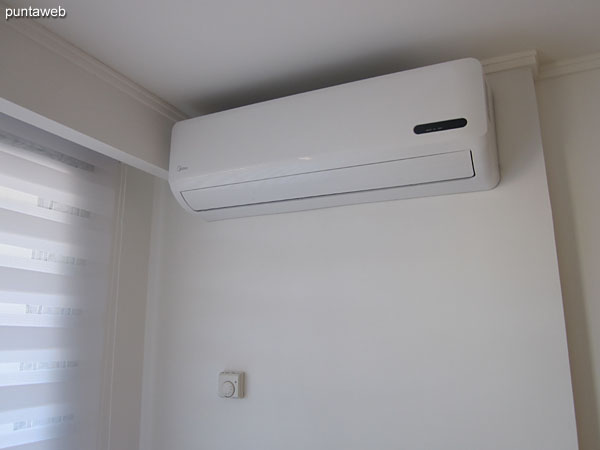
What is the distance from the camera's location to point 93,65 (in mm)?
1445

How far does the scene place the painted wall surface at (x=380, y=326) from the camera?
→ 134cm

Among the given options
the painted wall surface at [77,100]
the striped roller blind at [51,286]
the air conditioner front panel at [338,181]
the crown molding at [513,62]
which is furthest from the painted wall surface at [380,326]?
the painted wall surface at [77,100]

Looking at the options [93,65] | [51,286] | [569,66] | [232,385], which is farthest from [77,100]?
[569,66]

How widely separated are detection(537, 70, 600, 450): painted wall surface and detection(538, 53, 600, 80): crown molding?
0.05ft

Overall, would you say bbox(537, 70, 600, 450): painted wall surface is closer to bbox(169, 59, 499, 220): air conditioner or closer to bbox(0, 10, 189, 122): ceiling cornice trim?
bbox(169, 59, 499, 220): air conditioner

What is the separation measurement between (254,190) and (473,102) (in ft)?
2.34

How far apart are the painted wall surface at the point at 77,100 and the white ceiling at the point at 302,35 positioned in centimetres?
8

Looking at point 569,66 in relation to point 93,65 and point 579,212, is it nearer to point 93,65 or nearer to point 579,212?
point 579,212

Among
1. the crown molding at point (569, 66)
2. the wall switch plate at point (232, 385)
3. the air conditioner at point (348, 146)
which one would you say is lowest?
the wall switch plate at point (232, 385)

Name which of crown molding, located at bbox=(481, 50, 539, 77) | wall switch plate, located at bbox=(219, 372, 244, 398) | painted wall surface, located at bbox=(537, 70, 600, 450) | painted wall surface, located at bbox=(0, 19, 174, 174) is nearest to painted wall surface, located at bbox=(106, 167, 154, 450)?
painted wall surface, located at bbox=(0, 19, 174, 174)

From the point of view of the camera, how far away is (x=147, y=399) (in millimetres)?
1838

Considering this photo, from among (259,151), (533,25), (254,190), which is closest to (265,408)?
(254,190)

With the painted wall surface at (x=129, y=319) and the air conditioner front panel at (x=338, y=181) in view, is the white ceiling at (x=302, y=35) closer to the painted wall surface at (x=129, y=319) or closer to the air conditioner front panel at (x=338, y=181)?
the air conditioner front panel at (x=338, y=181)

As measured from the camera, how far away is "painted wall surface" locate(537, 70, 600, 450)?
133cm
